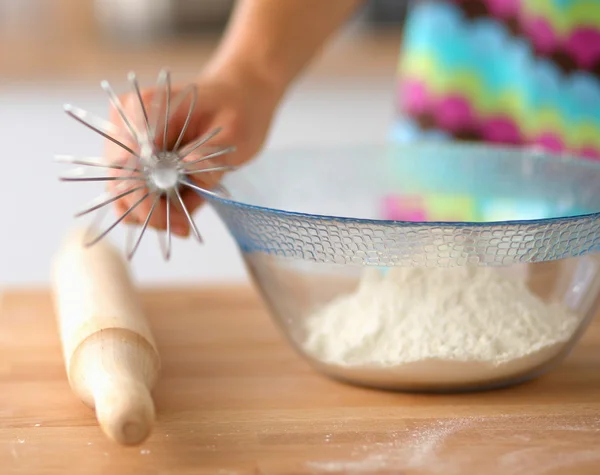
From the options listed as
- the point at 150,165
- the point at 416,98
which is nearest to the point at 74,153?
the point at 416,98

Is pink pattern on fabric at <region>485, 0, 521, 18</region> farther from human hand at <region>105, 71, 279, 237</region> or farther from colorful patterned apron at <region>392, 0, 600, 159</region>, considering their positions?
human hand at <region>105, 71, 279, 237</region>

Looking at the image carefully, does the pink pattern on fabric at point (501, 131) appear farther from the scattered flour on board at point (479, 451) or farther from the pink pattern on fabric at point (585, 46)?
the scattered flour on board at point (479, 451)

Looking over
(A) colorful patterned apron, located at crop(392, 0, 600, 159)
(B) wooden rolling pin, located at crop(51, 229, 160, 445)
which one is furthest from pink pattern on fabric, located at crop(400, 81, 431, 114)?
(B) wooden rolling pin, located at crop(51, 229, 160, 445)

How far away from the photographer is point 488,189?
2.55 feet

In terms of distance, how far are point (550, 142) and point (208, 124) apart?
0.44 meters

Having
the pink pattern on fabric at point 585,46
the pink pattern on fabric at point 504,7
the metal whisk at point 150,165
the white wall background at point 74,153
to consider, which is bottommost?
the metal whisk at point 150,165

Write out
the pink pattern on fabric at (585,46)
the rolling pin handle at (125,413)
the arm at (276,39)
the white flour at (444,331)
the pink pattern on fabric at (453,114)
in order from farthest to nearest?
the pink pattern on fabric at (453,114), the pink pattern on fabric at (585,46), the arm at (276,39), the white flour at (444,331), the rolling pin handle at (125,413)

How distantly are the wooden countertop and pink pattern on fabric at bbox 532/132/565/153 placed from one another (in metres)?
0.30

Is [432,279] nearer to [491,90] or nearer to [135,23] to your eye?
[491,90]

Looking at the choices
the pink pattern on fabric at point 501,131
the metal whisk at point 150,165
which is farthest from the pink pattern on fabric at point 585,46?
the metal whisk at point 150,165

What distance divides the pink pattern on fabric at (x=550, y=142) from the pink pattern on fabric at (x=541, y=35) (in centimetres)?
9

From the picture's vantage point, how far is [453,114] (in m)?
1.02

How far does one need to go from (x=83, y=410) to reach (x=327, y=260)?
0.20 meters

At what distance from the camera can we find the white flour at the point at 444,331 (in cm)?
57
